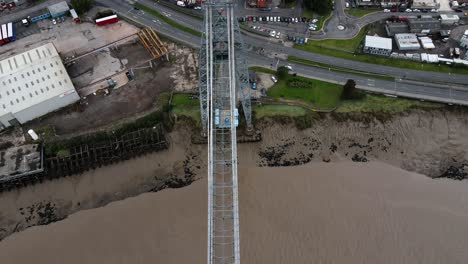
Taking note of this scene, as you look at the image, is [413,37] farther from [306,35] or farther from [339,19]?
[306,35]

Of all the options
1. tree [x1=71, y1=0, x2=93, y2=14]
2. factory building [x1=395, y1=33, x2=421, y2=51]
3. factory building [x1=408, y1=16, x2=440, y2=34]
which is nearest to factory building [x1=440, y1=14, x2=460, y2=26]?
factory building [x1=408, y1=16, x2=440, y2=34]

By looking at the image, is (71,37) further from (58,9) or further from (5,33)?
(5,33)

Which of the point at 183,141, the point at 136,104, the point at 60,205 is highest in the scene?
the point at 136,104

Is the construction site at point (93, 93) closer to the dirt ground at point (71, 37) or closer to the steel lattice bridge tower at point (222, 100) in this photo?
the dirt ground at point (71, 37)

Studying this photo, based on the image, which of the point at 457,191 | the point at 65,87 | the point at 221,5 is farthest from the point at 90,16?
the point at 457,191

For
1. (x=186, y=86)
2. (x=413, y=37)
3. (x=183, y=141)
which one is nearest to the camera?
(x=183, y=141)

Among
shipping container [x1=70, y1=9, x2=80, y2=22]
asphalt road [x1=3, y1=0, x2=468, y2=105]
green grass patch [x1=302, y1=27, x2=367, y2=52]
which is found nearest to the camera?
asphalt road [x1=3, y1=0, x2=468, y2=105]

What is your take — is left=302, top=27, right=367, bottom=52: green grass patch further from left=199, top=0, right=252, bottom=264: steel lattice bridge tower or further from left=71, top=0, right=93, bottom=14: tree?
left=71, top=0, right=93, bottom=14: tree
